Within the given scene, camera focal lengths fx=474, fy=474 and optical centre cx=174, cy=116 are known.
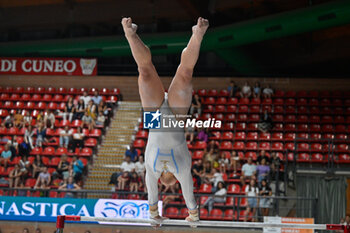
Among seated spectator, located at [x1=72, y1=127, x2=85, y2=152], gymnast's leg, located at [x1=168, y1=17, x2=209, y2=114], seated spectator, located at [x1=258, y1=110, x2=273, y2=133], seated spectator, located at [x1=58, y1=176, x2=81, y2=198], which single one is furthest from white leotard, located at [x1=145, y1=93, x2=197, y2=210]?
seated spectator, located at [x1=258, y1=110, x2=273, y2=133]

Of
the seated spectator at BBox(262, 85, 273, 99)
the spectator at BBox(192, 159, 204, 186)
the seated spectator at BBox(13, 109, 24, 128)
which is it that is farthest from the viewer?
the seated spectator at BBox(262, 85, 273, 99)

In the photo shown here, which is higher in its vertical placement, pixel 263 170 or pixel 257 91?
pixel 257 91

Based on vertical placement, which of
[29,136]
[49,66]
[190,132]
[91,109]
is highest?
[49,66]

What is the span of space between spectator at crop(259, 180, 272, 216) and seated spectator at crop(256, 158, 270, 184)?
0.25 metres

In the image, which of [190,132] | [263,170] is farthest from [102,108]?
[263,170]

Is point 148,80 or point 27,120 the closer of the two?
point 148,80

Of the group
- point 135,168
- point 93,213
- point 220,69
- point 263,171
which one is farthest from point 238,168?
point 220,69

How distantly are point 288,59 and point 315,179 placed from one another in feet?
23.5

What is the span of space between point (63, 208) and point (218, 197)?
4.29 metres

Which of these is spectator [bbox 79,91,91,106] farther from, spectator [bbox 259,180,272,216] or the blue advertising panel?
spectator [bbox 259,180,272,216]

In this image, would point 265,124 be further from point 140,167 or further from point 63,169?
point 63,169

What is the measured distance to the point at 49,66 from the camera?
68.3ft

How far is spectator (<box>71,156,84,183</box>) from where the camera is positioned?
14.8 m

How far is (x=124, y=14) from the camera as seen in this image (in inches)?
770
